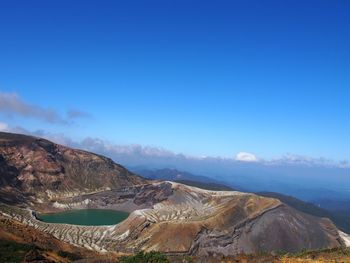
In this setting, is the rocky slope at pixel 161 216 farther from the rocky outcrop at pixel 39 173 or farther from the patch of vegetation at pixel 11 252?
the patch of vegetation at pixel 11 252

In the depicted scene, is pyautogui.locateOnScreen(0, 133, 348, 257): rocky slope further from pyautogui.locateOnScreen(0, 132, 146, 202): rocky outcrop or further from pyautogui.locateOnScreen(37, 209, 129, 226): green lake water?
pyautogui.locateOnScreen(37, 209, 129, 226): green lake water

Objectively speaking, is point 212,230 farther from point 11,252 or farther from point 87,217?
point 11,252

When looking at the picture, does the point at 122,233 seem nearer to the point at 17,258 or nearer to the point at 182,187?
the point at 182,187

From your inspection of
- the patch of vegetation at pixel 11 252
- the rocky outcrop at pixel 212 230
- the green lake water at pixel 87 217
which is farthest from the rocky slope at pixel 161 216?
the patch of vegetation at pixel 11 252

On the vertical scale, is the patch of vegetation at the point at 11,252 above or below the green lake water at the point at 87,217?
above

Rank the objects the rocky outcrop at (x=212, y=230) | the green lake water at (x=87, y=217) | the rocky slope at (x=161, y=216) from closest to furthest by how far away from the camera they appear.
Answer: the rocky outcrop at (x=212, y=230)
the rocky slope at (x=161, y=216)
the green lake water at (x=87, y=217)

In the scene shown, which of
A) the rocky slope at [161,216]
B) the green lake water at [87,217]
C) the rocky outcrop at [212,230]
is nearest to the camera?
the rocky outcrop at [212,230]

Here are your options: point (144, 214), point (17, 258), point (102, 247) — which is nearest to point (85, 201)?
point (144, 214)
